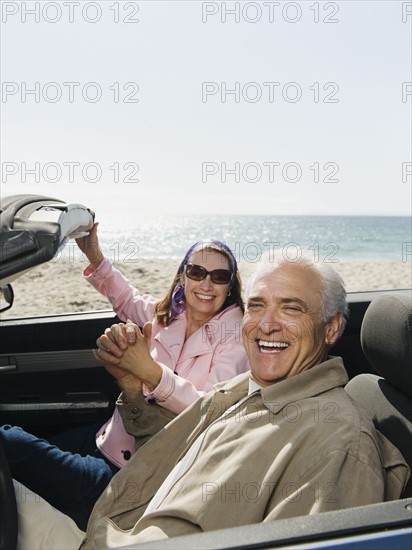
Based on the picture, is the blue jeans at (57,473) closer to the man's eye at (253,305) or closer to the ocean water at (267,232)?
the man's eye at (253,305)

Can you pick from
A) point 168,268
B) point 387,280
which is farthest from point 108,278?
point 387,280

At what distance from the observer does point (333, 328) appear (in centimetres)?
212

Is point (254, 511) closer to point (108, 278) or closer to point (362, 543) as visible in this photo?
point (362, 543)

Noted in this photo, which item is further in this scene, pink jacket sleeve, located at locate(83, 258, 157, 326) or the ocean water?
the ocean water

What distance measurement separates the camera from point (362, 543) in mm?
1286

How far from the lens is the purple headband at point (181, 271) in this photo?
2.88 meters

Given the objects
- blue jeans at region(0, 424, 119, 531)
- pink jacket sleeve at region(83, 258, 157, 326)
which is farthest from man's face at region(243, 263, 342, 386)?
pink jacket sleeve at region(83, 258, 157, 326)

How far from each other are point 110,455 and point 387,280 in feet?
67.3

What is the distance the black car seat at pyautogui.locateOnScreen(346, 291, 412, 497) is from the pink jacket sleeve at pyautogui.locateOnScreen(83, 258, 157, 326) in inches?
49.1

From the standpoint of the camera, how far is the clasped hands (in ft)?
7.69

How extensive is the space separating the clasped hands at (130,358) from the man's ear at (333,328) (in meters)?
0.60

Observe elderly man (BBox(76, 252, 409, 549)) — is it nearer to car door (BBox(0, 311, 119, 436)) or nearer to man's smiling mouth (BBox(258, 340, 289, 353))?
man's smiling mouth (BBox(258, 340, 289, 353))

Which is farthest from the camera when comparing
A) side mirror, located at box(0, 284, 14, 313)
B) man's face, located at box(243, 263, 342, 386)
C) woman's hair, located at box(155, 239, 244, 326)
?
woman's hair, located at box(155, 239, 244, 326)

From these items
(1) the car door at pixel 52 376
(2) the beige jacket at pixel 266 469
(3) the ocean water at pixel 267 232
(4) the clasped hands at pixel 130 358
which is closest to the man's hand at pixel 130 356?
(4) the clasped hands at pixel 130 358
